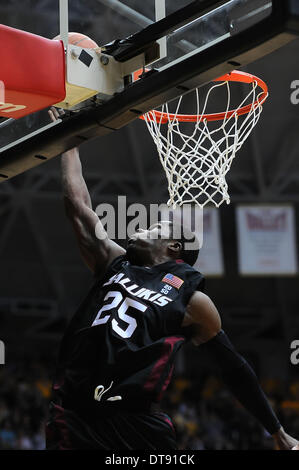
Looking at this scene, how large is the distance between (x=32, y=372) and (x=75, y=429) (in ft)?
39.3

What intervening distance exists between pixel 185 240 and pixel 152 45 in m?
1.01

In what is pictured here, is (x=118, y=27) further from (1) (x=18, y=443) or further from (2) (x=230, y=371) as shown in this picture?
(1) (x=18, y=443)

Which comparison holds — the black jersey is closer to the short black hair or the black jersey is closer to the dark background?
the short black hair

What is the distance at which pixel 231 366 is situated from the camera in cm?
352

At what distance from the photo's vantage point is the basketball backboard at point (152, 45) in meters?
2.79

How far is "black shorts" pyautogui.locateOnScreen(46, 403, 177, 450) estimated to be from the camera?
10.4 ft

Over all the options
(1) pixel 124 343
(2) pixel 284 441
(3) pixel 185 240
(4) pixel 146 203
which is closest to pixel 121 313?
(1) pixel 124 343

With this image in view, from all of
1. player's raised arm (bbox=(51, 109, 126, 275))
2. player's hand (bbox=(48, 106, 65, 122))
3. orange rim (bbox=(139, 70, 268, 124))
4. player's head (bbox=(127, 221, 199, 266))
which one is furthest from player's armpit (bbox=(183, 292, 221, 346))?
orange rim (bbox=(139, 70, 268, 124))

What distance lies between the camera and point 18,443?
36.1ft

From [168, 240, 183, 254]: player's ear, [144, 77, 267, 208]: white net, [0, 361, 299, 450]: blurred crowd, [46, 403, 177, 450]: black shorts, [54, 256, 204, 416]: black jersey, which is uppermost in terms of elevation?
[144, 77, 267, 208]: white net

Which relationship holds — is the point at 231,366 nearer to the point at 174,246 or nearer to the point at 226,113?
the point at 174,246

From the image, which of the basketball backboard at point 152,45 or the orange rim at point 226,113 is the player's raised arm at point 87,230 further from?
the orange rim at point 226,113

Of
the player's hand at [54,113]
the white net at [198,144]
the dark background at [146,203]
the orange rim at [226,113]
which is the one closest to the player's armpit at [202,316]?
the white net at [198,144]

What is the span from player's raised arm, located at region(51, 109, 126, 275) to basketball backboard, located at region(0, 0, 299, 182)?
0.27m
